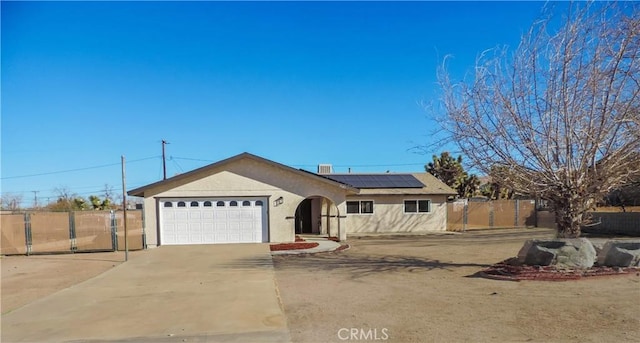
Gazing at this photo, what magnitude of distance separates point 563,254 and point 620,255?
4.89ft

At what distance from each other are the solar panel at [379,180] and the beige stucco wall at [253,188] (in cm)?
842

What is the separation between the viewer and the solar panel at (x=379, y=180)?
102 ft

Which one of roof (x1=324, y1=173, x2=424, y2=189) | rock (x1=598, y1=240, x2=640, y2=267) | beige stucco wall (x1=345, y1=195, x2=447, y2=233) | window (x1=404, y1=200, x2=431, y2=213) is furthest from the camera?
roof (x1=324, y1=173, x2=424, y2=189)

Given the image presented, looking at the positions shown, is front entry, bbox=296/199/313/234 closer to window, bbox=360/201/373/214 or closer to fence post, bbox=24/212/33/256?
window, bbox=360/201/373/214

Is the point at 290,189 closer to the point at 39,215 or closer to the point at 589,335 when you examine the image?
the point at 39,215

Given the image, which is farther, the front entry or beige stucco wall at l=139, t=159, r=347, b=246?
the front entry

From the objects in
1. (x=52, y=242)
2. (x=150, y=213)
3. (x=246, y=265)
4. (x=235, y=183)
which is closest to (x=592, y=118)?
(x=246, y=265)

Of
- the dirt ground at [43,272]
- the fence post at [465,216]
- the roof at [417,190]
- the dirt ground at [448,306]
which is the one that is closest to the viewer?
the dirt ground at [448,306]

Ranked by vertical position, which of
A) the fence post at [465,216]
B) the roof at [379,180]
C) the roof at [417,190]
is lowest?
the fence post at [465,216]

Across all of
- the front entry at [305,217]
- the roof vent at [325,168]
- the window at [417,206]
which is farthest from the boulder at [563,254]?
the roof vent at [325,168]

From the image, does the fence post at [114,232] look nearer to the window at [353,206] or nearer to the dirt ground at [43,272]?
the dirt ground at [43,272]

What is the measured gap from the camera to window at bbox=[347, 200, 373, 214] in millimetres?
30141

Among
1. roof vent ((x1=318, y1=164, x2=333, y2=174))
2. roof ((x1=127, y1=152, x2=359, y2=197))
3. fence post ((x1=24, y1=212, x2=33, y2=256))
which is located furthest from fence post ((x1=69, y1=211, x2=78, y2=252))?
roof vent ((x1=318, y1=164, x2=333, y2=174))

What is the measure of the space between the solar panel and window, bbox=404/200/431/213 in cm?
110
